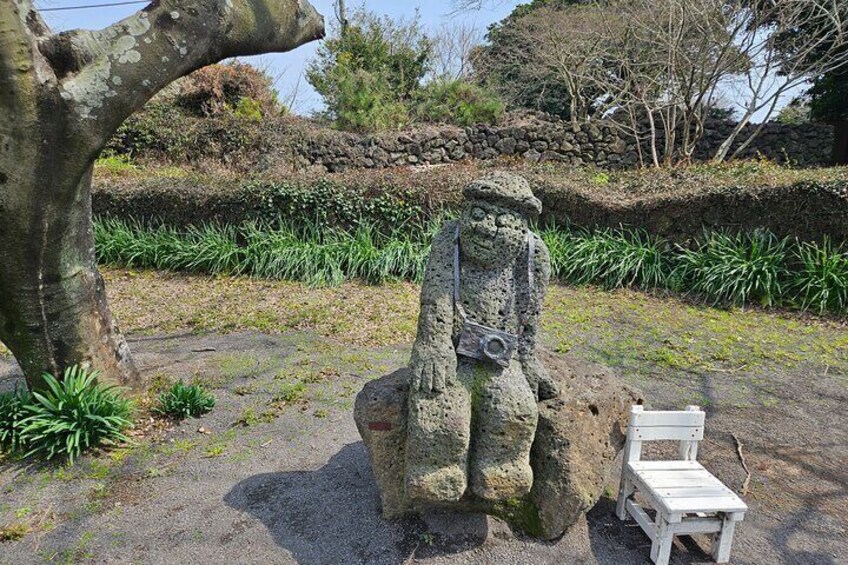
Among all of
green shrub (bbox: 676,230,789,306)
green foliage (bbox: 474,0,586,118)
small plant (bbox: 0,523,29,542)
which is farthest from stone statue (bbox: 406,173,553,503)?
green foliage (bbox: 474,0,586,118)

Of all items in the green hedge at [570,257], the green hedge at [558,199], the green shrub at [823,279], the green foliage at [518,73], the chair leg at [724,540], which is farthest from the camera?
the green foliage at [518,73]

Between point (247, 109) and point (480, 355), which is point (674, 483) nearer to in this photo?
point (480, 355)

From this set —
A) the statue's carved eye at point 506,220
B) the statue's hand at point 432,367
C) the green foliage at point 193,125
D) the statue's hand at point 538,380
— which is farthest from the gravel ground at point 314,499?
the green foliage at point 193,125

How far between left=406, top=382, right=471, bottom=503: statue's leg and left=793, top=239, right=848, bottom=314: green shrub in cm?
556

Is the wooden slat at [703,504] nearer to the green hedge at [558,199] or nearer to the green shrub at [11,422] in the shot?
the green shrub at [11,422]

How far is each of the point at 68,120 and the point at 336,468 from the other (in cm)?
251

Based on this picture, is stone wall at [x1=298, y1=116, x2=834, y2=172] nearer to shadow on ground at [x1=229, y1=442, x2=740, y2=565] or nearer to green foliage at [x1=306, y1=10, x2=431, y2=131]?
green foliage at [x1=306, y1=10, x2=431, y2=131]

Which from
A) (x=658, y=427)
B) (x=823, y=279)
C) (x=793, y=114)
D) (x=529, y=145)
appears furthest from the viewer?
(x=793, y=114)

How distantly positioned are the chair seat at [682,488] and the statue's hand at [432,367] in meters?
1.17

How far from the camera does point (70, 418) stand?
10.4 feet

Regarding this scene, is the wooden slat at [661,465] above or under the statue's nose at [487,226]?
under

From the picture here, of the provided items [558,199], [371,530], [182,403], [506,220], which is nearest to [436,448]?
[371,530]

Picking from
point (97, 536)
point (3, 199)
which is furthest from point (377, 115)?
point (97, 536)

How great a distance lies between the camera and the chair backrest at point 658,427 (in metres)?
2.68
